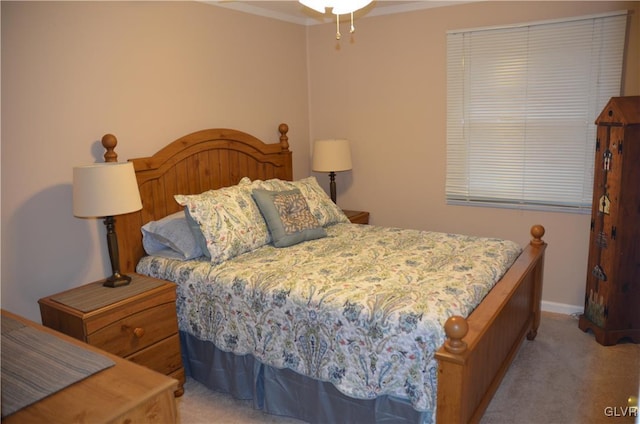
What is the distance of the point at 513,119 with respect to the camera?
12.0ft

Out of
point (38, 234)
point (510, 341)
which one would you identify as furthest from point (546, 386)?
point (38, 234)

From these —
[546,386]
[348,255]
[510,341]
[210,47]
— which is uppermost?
[210,47]

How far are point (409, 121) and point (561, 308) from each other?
1.85 m

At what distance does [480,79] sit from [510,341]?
196cm

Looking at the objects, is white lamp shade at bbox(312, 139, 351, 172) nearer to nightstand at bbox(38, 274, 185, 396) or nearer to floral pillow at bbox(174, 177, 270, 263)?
floral pillow at bbox(174, 177, 270, 263)

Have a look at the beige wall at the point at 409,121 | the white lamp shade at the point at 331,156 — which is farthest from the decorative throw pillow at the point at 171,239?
the beige wall at the point at 409,121

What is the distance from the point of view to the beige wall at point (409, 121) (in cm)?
364

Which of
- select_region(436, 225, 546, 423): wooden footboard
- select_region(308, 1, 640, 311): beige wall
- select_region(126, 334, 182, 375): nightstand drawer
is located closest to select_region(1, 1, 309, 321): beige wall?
select_region(126, 334, 182, 375): nightstand drawer

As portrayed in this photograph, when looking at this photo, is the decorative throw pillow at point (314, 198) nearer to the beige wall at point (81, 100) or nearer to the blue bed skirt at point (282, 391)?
the beige wall at point (81, 100)

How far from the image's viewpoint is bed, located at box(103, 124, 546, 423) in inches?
79.4

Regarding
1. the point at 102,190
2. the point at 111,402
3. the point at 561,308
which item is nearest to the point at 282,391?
the point at 111,402

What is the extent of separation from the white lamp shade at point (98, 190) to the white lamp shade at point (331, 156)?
1.91m

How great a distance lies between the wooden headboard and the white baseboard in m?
2.30

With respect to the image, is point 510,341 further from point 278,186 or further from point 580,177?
point 278,186
